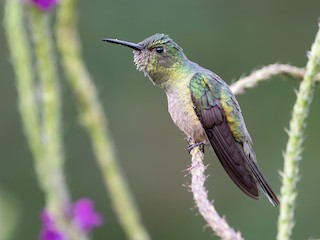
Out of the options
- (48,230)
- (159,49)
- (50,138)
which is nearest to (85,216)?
(48,230)

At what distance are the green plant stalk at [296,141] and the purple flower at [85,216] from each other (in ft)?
2.56

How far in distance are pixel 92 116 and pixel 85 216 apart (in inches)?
21.1

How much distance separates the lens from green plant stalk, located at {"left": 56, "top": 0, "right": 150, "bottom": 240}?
301 cm

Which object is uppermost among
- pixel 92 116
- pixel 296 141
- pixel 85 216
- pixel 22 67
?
pixel 22 67

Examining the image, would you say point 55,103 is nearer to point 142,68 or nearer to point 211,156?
point 142,68

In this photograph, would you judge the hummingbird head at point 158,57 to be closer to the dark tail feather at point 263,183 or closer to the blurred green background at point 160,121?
the dark tail feather at point 263,183

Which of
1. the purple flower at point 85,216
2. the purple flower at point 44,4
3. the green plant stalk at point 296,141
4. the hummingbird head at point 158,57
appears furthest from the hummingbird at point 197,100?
the purple flower at point 44,4

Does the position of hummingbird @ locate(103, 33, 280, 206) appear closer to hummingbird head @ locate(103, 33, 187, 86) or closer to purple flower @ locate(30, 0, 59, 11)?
hummingbird head @ locate(103, 33, 187, 86)

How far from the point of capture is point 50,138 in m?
2.90

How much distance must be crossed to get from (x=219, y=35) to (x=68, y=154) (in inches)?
76.7

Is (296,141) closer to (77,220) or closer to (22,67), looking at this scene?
(77,220)

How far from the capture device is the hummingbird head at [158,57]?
2.64m

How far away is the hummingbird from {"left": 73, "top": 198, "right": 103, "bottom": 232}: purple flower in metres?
0.44

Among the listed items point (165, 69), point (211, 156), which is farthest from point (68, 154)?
point (165, 69)
